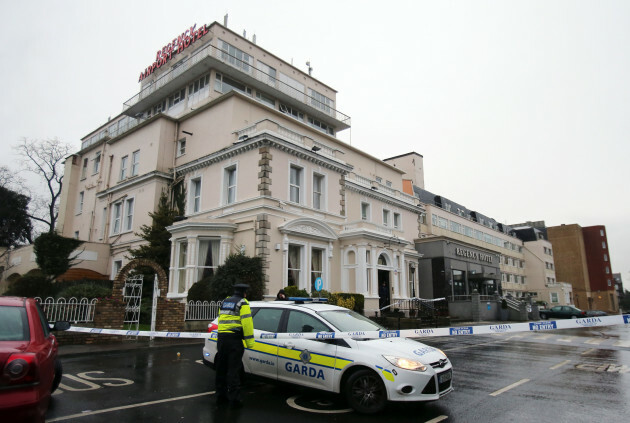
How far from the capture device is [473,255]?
37594mm

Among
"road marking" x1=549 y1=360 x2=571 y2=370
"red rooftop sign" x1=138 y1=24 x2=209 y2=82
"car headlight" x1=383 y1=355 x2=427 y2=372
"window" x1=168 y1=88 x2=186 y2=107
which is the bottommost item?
"road marking" x1=549 y1=360 x2=571 y2=370

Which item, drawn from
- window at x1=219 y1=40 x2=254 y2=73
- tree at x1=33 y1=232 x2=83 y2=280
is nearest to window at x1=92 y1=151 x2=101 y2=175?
tree at x1=33 y1=232 x2=83 y2=280

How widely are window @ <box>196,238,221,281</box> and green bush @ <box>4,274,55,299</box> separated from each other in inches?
268

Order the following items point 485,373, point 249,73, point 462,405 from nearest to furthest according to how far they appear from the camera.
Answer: point 462,405 < point 485,373 < point 249,73

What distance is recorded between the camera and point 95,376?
821 centimetres

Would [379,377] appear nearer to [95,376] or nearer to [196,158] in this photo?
[95,376]

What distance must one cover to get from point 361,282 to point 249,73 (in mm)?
17280

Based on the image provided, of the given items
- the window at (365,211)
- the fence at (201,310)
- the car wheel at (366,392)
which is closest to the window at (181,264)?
the fence at (201,310)

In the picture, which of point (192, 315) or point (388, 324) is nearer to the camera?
point (192, 315)

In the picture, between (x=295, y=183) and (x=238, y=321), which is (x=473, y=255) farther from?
(x=238, y=321)

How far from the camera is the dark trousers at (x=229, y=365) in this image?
20.1ft

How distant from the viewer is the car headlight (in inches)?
224

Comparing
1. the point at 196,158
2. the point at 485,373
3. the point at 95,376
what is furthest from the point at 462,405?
the point at 196,158

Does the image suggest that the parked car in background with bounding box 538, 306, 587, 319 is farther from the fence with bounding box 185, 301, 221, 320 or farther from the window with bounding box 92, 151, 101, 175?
the window with bounding box 92, 151, 101, 175
